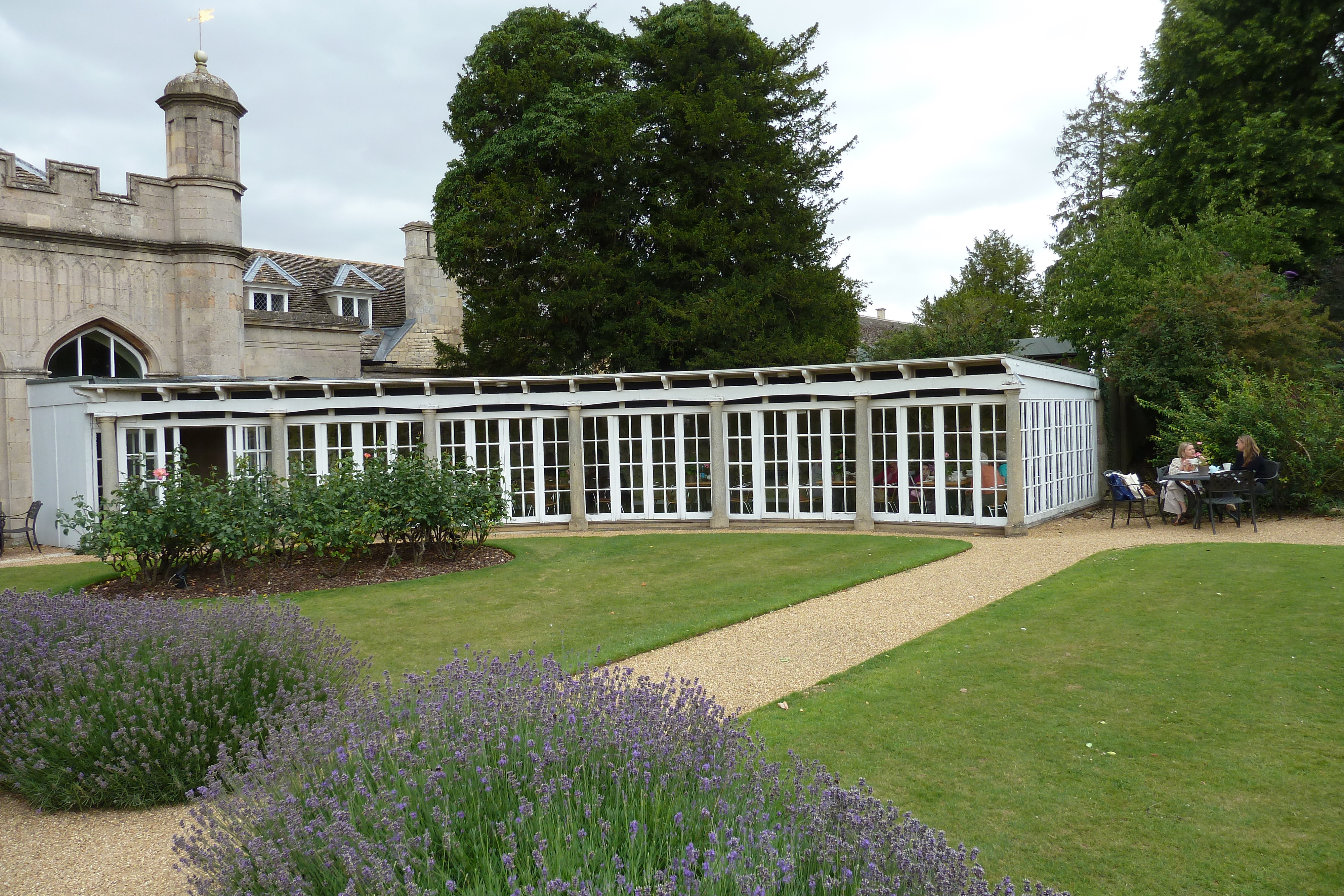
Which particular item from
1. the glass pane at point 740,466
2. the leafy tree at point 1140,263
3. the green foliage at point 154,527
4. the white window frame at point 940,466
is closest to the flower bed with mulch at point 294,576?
the green foliage at point 154,527

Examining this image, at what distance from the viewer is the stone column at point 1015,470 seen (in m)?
13.8

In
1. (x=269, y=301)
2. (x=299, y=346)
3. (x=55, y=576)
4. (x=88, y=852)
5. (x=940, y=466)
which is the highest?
(x=269, y=301)

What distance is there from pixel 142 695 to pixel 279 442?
512 inches

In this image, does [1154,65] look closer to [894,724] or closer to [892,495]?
[892,495]

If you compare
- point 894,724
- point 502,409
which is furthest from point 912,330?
point 894,724

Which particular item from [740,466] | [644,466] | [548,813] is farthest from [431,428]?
[548,813]

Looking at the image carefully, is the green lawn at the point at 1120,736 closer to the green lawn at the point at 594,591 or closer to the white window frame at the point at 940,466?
the green lawn at the point at 594,591

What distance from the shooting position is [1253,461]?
13867 millimetres

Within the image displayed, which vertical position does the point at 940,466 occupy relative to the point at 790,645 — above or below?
above

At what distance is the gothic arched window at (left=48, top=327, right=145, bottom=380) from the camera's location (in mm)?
19578

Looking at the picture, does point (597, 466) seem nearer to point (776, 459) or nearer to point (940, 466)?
→ point (776, 459)

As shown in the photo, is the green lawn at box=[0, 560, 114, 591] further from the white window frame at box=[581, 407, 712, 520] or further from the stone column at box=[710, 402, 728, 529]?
the stone column at box=[710, 402, 728, 529]

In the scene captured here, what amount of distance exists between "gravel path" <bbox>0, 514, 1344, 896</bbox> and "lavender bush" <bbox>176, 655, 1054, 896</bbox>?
2.11 ft

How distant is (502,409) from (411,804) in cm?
1424
